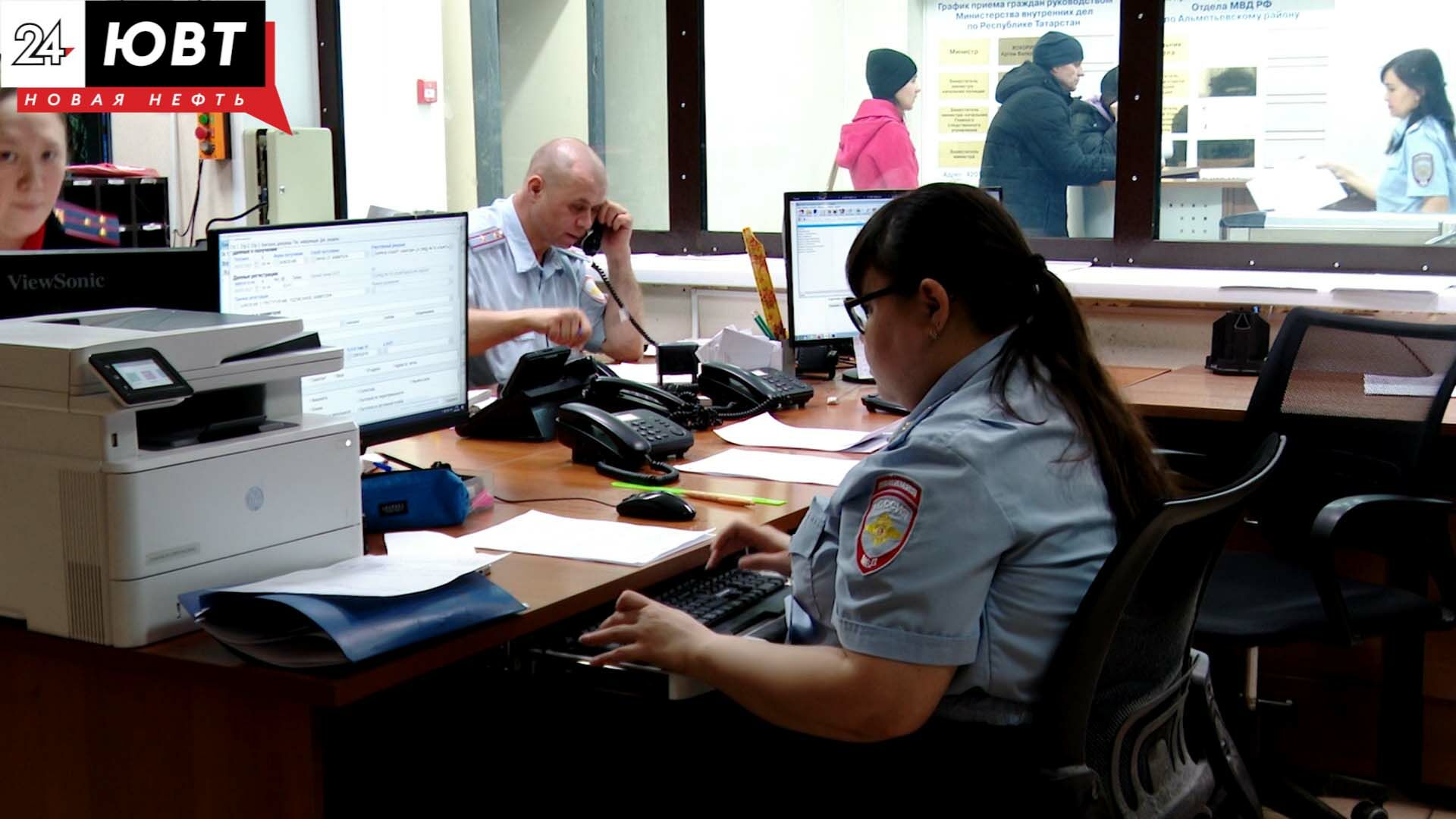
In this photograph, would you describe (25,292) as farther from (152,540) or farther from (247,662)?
(247,662)

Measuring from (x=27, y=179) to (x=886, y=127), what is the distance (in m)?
2.54

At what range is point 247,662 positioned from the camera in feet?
5.02

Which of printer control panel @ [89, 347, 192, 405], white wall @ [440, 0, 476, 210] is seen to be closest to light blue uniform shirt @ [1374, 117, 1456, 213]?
white wall @ [440, 0, 476, 210]

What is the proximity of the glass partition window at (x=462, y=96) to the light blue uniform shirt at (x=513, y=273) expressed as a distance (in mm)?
1686

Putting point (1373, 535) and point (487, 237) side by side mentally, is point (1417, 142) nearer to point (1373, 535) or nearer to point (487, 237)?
point (1373, 535)

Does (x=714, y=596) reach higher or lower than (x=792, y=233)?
lower

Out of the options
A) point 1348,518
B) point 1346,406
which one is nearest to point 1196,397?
point 1346,406

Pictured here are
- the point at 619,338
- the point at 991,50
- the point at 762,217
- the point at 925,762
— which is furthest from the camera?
the point at 762,217

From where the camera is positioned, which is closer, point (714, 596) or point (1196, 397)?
point (714, 596)

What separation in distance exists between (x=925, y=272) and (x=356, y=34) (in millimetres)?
4623

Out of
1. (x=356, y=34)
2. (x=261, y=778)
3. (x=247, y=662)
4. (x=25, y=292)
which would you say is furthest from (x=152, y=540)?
(x=356, y=34)

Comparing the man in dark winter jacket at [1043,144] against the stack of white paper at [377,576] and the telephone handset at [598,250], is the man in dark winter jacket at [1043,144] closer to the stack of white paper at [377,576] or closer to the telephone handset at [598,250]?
the telephone handset at [598,250]

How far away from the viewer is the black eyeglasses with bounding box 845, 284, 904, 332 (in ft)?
5.08

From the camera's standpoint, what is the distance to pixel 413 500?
213cm
